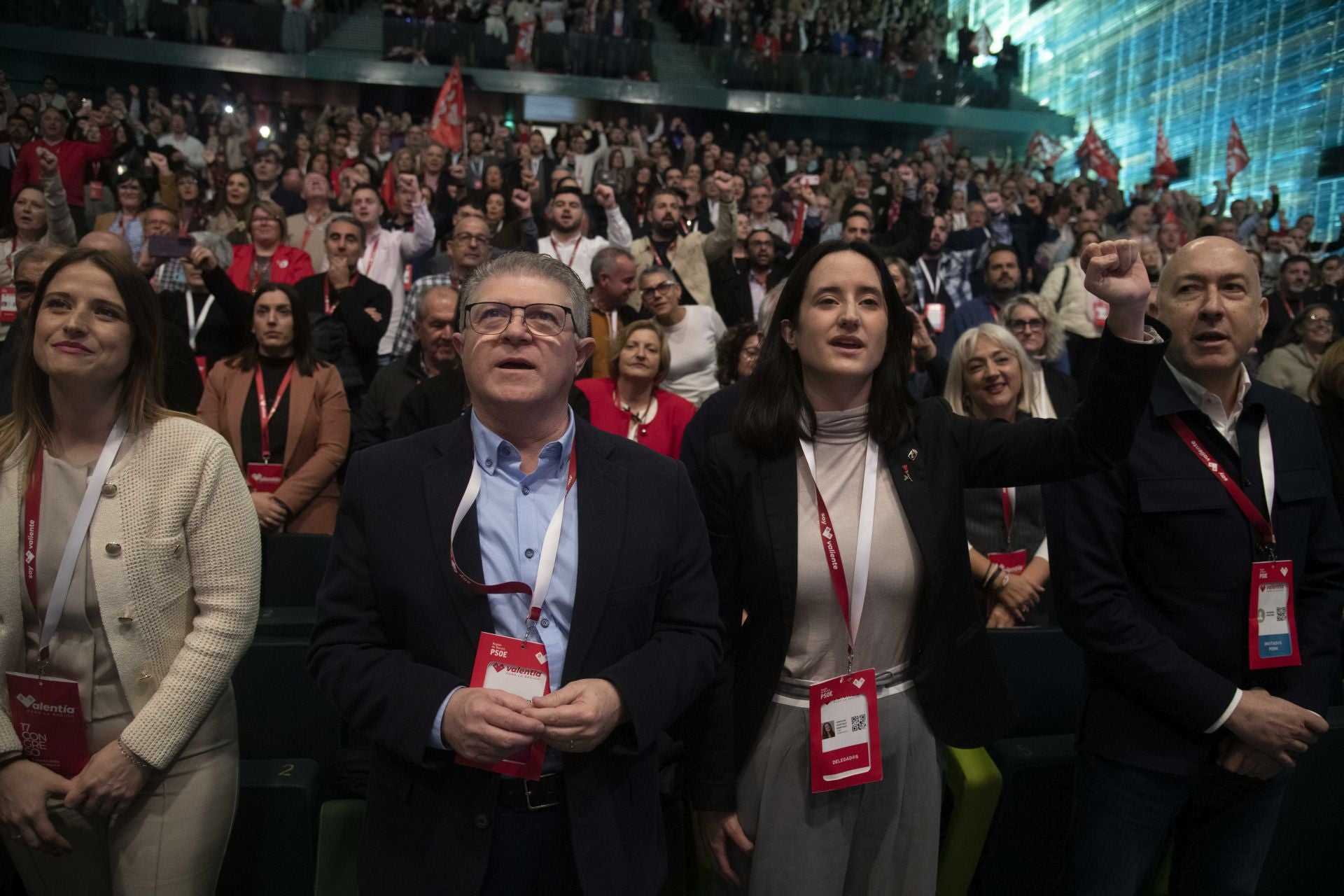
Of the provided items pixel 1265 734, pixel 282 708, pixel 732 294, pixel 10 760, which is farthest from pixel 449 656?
pixel 732 294

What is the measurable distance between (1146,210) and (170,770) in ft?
27.4

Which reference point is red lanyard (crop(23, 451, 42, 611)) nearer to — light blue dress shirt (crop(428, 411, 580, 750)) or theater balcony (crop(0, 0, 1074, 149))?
light blue dress shirt (crop(428, 411, 580, 750))

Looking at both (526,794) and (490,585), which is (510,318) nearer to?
(490,585)

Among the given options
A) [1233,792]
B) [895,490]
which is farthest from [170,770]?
[1233,792]

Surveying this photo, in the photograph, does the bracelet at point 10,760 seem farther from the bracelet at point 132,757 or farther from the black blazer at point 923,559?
the black blazer at point 923,559

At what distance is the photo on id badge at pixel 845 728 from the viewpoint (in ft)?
5.06

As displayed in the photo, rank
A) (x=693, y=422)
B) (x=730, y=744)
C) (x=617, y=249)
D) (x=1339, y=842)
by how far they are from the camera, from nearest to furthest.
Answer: (x=730, y=744) < (x=1339, y=842) < (x=693, y=422) < (x=617, y=249)

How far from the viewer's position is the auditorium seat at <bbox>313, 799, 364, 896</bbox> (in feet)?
5.82

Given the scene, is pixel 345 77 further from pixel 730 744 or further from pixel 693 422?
pixel 730 744

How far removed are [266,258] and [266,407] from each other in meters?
1.79

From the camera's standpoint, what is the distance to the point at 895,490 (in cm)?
162

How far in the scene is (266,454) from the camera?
342 centimetres

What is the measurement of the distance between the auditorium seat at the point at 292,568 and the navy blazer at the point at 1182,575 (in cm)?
209

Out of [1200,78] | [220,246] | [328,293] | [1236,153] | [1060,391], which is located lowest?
[1060,391]
